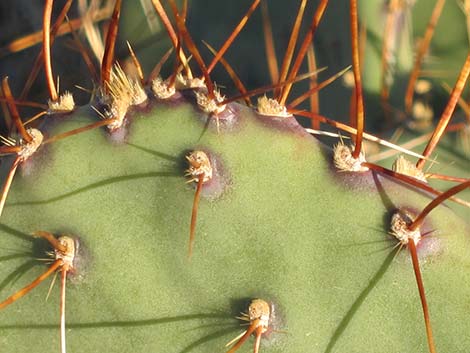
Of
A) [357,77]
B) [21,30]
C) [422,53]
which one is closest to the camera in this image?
[357,77]

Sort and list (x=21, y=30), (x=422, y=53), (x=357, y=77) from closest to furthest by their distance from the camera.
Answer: (x=357, y=77) → (x=422, y=53) → (x=21, y=30)

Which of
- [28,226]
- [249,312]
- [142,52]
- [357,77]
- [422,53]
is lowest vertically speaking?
[249,312]

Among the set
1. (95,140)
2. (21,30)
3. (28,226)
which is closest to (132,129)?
(95,140)

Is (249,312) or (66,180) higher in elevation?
(66,180)

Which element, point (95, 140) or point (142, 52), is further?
point (142, 52)

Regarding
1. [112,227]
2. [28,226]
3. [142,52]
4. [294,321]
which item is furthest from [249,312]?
[142,52]

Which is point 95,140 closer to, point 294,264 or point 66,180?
point 66,180
